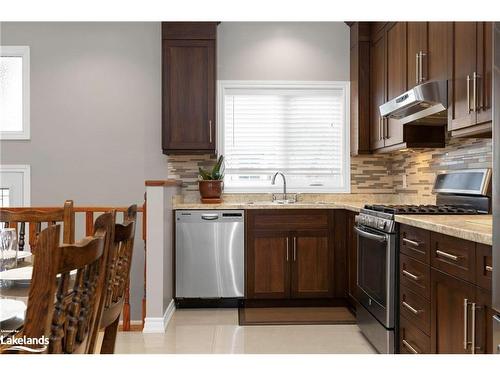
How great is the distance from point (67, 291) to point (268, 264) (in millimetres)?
3494

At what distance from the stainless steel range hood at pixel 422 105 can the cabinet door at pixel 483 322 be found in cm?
152

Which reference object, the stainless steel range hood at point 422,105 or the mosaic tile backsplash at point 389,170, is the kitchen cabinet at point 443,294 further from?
the mosaic tile backsplash at point 389,170

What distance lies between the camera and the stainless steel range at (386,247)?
280 centimetres

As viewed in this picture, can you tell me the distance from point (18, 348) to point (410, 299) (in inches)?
84.4

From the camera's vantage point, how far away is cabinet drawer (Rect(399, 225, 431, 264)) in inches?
94.0

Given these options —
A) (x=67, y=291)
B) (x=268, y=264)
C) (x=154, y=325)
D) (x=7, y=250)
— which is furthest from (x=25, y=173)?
(x=67, y=291)

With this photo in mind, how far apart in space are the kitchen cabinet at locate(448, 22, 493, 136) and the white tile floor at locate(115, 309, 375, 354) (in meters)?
1.59

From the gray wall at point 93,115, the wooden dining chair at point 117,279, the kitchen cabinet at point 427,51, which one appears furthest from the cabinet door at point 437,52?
the gray wall at point 93,115

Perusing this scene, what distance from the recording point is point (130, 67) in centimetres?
491

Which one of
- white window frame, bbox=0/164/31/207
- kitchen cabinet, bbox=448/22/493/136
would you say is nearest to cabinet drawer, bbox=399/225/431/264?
kitchen cabinet, bbox=448/22/493/136

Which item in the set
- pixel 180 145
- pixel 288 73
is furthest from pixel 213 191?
pixel 288 73

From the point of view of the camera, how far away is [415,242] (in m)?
2.53

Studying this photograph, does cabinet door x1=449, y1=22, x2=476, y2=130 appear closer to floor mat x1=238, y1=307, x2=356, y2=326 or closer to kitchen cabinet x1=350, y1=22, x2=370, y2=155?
kitchen cabinet x1=350, y1=22, x2=370, y2=155

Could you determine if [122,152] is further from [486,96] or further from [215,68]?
[486,96]
